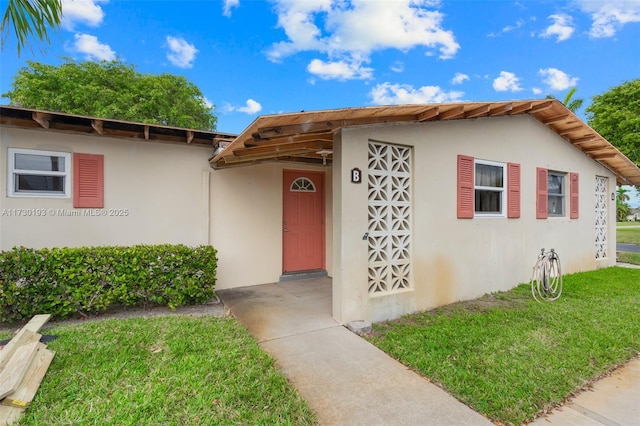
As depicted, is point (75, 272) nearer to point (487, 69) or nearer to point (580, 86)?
point (487, 69)

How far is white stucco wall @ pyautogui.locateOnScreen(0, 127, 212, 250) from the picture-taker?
4422mm

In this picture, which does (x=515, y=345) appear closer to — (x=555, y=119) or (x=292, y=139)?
(x=292, y=139)

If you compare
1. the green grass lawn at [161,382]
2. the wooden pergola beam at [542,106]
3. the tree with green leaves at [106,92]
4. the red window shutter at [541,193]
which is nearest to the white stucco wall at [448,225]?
the red window shutter at [541,193]

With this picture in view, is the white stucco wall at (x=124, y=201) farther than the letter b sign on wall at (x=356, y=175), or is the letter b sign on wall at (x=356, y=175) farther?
the white stucco wall at (x=124, y=201)

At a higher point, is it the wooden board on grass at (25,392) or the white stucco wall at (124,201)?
the white stucco wall at (124,201)

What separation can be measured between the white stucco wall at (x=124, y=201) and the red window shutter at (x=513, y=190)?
5912mm

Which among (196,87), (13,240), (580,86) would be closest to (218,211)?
(13,240)

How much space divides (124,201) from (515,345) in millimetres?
6020

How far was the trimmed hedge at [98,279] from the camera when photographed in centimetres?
368

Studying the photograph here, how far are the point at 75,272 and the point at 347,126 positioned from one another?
4.04 meters

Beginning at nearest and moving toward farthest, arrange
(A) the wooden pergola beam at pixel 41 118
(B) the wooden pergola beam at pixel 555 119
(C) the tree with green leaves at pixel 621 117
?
1. (A) the wooden pergola beam at pixel 41 118
2. (B) the wooden pergola beam at pixel 555 119
3. (C) the tree with green leaves at pixel 621 117

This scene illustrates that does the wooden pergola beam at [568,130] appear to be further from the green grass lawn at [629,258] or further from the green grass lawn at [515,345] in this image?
the green grass lawn at [629,258]

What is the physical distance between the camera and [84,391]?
91.7 inches

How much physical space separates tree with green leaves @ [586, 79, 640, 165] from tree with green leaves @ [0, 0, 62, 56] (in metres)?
16.8
